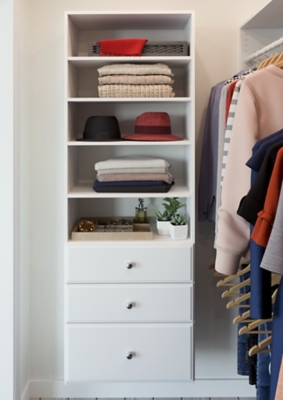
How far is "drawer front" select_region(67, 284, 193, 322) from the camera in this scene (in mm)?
2570

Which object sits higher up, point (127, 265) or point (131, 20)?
point (131, 20)

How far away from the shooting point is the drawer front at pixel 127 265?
2.56 metres

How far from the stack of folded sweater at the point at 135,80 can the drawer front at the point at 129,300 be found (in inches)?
33.1

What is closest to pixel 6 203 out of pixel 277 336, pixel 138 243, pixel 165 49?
pixel 138 243

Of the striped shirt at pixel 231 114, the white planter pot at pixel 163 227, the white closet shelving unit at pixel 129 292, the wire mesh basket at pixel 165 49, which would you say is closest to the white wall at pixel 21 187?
the white closet shelving unit at pixel 129 292

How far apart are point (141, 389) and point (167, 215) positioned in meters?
0.91

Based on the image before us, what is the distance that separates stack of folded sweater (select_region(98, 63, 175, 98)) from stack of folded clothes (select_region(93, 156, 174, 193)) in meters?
0.30

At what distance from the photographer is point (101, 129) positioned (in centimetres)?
262

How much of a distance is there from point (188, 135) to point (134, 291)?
2.44 feet

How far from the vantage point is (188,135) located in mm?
2666

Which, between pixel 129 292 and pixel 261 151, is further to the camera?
Result: pixel 129 292

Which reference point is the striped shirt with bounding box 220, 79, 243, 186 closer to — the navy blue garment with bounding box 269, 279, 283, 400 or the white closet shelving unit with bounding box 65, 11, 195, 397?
the white closet shelving unit with bounding box 65, 11, 195, 397

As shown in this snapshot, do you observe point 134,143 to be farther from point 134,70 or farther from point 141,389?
point 141,389

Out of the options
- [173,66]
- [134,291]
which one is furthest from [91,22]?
[134,291]
